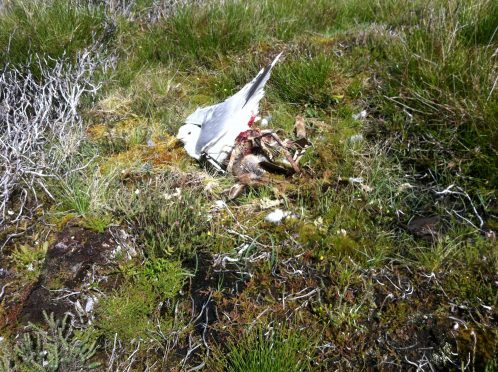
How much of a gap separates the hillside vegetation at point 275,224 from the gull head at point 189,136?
9 cm

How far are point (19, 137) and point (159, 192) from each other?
1.32m

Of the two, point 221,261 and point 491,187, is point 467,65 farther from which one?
point 221,261

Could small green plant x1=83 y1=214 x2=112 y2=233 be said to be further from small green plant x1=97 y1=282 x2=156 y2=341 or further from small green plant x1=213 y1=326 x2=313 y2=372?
small green plant x1=213 y1=326 x2=313 y2=372

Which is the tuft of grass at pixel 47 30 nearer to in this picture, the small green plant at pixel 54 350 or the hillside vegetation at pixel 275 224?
the hillside vegetation at pixel 275 224

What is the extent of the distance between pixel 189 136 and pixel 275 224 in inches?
43.7

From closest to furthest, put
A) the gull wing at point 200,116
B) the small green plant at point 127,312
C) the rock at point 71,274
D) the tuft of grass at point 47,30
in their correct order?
the small green plant at point 127,312
the rock at point 71,274
the gull wing at point 200,116
the tuft of grass at point 47,30

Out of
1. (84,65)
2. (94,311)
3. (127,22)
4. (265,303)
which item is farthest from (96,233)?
(127,22)

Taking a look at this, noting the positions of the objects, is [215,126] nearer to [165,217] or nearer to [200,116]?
[200,116]

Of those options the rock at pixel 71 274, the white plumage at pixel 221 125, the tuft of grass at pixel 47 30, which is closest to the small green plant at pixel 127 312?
the rock at pixel 71 274

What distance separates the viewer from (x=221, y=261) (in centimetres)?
244

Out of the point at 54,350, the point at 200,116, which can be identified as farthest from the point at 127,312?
the point at 200,116

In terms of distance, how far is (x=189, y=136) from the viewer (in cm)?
331

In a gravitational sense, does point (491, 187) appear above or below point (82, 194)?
below

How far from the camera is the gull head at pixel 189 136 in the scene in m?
3.18
